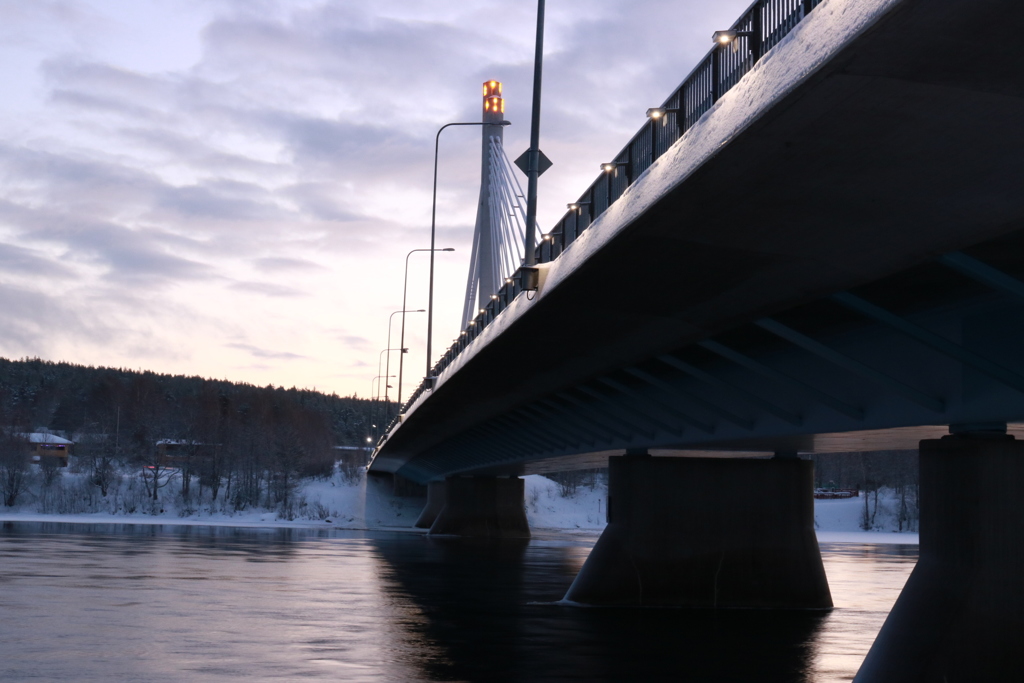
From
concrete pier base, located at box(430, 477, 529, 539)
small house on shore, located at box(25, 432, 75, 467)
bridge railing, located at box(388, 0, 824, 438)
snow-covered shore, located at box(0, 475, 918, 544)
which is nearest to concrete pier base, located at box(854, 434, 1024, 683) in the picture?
bridge railing, located at box(388, 0, 824, 438)

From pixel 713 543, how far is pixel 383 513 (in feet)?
311

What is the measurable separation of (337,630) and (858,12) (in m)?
17.4

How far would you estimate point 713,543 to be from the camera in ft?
98.7

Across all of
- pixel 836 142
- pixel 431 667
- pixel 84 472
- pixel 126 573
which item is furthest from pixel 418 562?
pixel 84 472

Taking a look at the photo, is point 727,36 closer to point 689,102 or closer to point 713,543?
point 689,102

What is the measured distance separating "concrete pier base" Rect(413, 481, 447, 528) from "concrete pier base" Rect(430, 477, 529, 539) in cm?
1444

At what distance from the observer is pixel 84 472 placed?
5768 inches

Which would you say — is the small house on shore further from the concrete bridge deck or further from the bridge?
the concrete bridge deck

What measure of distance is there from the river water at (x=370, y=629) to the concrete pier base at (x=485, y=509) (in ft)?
122

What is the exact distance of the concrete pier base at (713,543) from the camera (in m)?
29.8

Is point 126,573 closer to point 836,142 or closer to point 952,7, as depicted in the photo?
point 836,142

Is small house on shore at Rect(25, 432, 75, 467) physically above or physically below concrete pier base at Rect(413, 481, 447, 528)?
above

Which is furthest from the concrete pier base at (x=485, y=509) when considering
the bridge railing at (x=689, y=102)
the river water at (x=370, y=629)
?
the bridge railing at (x=689, y=102)

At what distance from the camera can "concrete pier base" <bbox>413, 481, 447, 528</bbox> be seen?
98.1 meters
